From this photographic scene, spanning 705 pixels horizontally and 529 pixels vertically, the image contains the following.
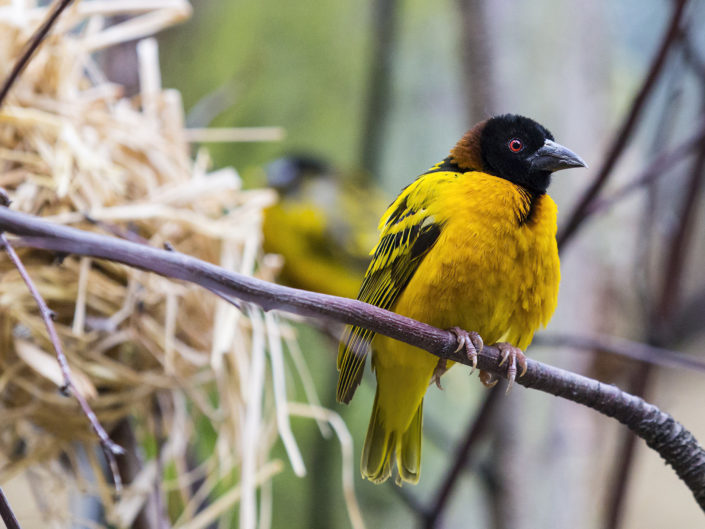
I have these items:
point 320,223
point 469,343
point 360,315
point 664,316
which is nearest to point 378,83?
point 320,223

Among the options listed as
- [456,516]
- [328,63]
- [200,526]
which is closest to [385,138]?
[328,63]

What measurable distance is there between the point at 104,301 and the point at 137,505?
332 mm

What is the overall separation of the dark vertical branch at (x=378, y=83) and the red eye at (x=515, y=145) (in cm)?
128

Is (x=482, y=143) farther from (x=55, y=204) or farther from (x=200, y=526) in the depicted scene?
(x=200, y=526)

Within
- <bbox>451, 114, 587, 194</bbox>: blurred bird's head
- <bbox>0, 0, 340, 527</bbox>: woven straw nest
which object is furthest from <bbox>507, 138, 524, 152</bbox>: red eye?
<bbox>0, 0, 340, 527</bbox>: woven straw nest

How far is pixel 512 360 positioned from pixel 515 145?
11.4 inches

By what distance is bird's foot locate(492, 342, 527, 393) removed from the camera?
0.73 metres

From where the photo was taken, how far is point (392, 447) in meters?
1.01

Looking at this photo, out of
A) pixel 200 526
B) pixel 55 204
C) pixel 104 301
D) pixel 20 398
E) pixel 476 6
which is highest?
pixel 476 6

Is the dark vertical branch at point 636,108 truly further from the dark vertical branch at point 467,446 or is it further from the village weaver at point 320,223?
the village weaver at point 320,223

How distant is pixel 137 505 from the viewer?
1190mm

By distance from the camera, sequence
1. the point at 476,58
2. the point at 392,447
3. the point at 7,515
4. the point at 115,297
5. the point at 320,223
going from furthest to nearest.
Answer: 1. the point at 320,223
2. the point at 476,58
3. the point at 115,297
4. the point at 392,447
5. the point at 7,515

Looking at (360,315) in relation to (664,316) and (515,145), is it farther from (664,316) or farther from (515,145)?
(664,316)

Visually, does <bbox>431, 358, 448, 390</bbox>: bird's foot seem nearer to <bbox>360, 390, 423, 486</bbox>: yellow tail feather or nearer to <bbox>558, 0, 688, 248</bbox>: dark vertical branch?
<bbox>360, 390, 423, 486</bbox>: yellow tail feather
